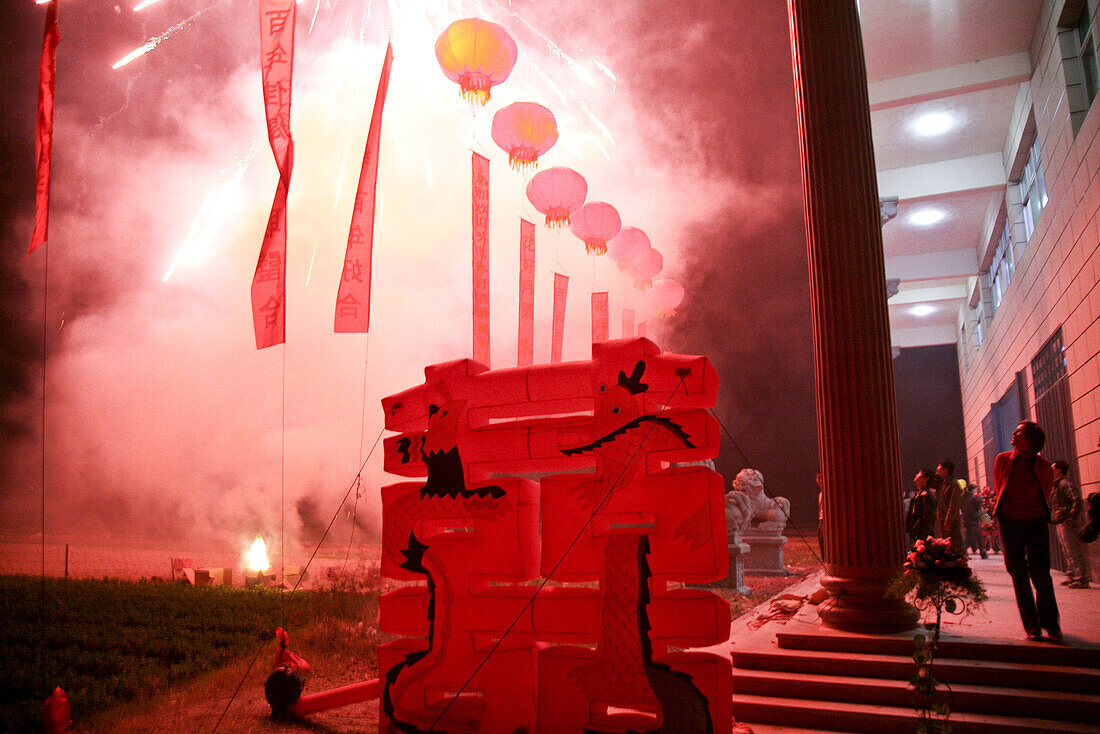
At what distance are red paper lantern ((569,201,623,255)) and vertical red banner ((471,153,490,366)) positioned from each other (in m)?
0.96

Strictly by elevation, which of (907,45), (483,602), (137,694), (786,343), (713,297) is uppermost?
(907,45)

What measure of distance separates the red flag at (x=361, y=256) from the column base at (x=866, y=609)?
3669 mm

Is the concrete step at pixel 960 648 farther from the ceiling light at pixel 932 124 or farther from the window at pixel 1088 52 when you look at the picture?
the ceiling light at pixel 932 124

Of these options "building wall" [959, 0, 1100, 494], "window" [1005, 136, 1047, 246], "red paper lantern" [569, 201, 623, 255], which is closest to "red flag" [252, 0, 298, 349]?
"red paper lantern" [569, 201, 623, 255]

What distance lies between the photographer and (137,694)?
5.21 metres

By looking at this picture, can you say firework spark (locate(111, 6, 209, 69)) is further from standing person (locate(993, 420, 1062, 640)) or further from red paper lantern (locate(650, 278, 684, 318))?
standing person (locate(993, 420, 1062, 640))

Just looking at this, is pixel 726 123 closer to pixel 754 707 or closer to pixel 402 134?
pixel 402 134

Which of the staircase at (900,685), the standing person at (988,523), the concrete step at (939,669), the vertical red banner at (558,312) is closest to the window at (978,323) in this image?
the standing person at (988,523)

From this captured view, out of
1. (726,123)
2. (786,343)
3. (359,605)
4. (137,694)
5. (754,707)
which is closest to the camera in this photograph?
(754,707)

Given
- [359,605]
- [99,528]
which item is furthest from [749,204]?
[99,528]

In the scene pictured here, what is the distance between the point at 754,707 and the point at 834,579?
1.09m

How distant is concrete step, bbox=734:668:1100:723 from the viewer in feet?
11.0

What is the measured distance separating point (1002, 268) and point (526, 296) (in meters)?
9.47

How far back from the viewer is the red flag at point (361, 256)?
18.0 ft
